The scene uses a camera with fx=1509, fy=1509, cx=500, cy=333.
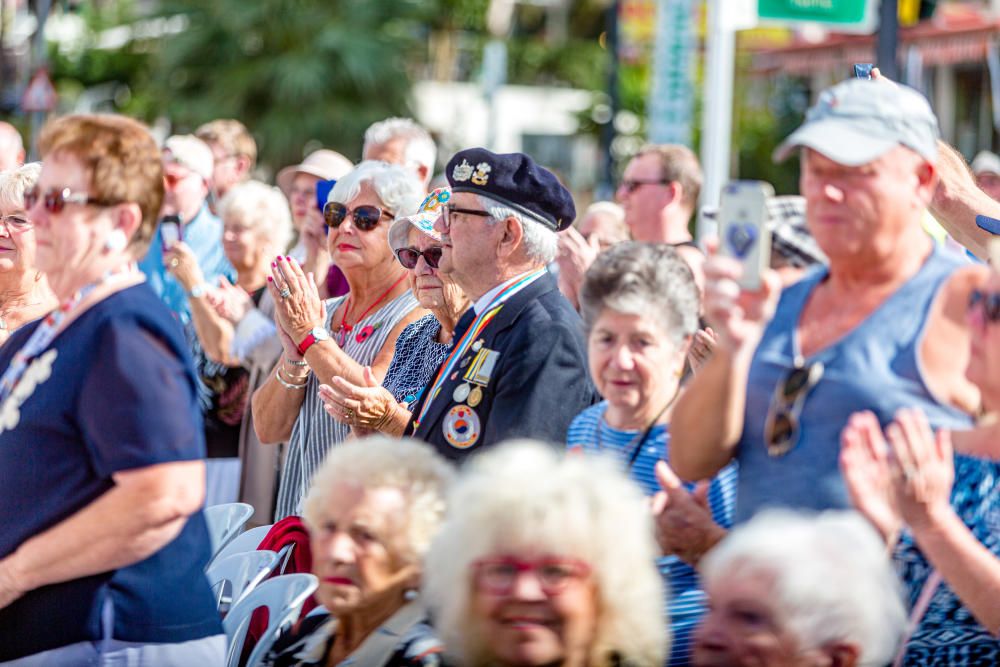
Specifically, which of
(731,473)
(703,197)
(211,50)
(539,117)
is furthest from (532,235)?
(539,117)

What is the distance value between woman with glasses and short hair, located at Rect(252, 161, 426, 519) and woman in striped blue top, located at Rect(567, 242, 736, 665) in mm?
1268

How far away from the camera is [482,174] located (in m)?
4.54

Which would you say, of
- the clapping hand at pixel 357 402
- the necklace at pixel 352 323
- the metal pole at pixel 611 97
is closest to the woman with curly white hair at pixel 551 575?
the clapping hand at pixel 357 402

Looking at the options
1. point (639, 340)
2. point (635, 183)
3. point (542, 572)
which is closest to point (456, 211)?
point (639, 340)

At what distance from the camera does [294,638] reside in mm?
3434

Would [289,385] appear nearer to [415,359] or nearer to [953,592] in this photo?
[415,359]

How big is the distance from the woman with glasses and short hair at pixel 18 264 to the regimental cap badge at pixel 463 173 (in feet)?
4.77

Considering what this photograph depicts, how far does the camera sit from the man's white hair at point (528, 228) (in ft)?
14.8

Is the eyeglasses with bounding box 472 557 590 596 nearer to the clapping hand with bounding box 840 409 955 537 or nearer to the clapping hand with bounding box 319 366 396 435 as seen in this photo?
the clapping hand with bounding box 840 409 955 537

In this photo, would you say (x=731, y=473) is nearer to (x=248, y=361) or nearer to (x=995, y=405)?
(x=995, y=405)

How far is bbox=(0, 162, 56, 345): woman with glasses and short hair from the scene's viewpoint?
5020mm

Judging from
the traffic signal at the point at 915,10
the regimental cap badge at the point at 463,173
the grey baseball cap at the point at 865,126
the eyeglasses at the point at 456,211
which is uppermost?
the traffic signal at the point at 915,10

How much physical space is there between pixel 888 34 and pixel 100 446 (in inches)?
259

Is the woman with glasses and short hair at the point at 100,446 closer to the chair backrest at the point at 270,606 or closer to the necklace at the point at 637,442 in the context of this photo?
the chair backrest at the point at 270,606
